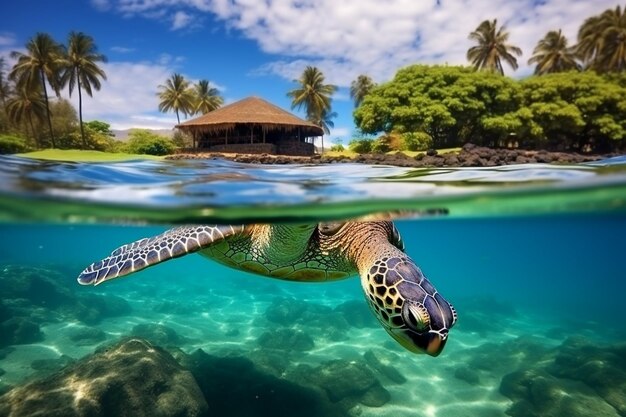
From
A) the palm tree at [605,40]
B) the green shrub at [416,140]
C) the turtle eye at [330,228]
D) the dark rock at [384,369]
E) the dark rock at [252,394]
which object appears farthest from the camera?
the palm tree at [605,40]

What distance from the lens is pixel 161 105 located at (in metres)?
56.6

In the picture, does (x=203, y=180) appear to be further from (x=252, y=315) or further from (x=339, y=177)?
(x=252, y=315)

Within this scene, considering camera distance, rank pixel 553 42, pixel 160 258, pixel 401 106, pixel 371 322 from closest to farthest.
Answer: pixel 160 258, pixel 371 322, pixel 401 106, pixel 553 42

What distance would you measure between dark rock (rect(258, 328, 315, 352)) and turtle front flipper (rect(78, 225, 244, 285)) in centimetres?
697

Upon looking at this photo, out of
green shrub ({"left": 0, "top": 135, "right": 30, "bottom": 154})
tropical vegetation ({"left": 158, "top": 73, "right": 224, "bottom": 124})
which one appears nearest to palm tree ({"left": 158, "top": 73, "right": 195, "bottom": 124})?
tropical vegetation ({"left": 158, "top": 73, "right": 224, "bottom": 124})

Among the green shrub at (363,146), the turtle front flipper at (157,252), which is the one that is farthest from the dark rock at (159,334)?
the green shrub at (363,146)

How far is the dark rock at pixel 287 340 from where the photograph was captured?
1195 cm

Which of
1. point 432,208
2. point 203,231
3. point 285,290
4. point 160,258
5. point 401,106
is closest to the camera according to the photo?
point 160,258

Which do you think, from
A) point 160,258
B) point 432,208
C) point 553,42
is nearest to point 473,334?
point 432,208

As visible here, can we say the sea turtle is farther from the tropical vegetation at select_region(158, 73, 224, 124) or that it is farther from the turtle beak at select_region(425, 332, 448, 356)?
the tropical vegetation at select_region(158, 73, 224, 124)

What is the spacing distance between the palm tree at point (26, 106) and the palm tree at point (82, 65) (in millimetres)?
6335

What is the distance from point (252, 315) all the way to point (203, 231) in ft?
38.7

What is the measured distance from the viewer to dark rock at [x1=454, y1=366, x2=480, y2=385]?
10656 millimetres

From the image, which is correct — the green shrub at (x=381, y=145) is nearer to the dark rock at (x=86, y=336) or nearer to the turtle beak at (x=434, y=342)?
the dark rock at (x=86, y=336)
